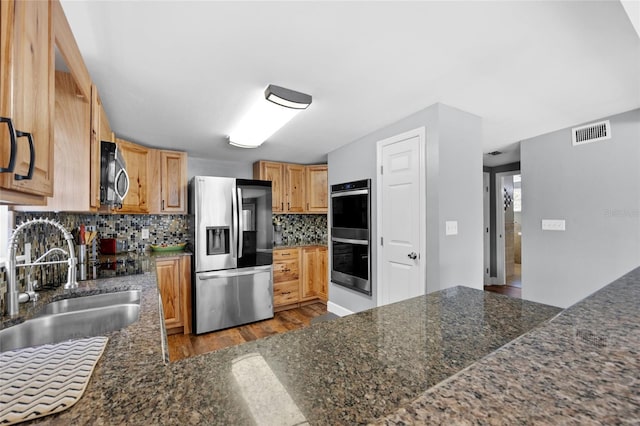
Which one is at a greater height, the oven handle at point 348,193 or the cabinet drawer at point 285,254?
the oven handle at point 348,193

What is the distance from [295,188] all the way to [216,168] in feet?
4.11

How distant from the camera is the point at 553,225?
299 centimetres

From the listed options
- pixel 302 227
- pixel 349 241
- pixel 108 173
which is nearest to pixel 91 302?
pixel 108 173

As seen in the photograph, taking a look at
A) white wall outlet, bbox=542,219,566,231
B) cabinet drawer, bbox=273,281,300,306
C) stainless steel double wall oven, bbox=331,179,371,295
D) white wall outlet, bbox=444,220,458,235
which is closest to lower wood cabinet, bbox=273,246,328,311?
cabinet drawer, bbox=273,281,300,306

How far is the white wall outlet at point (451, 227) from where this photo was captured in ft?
7.28

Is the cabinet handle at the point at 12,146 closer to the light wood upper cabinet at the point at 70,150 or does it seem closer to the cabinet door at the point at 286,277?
the light wood upper cabinet at the point at 70,150

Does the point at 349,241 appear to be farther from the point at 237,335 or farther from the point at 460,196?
the point at 237,335

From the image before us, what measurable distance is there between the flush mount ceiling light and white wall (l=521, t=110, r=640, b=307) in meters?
2.94

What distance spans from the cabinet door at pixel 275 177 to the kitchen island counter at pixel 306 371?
10.3 ft

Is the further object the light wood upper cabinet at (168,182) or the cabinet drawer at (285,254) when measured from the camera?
the cabinet drawer at (285,254)

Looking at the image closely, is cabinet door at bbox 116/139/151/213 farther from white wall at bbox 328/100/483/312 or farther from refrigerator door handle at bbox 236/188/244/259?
white wall at bbox 328/100/483/312

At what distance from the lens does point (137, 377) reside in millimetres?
563

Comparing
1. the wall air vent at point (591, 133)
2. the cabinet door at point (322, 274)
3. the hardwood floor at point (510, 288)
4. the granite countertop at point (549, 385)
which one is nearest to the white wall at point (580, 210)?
the wall air vent at point (591, 133)

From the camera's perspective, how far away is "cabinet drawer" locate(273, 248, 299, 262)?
147 inches
